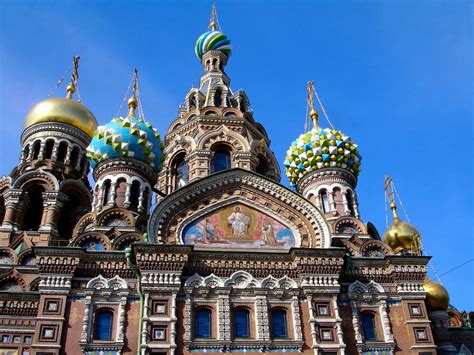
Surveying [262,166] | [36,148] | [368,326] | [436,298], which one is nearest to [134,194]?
[262,166]

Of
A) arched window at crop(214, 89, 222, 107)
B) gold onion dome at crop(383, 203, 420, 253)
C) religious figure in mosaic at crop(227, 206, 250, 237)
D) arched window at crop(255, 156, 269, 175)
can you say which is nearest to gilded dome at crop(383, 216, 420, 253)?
gold onion dome at crop(383, 203, 420, 253)

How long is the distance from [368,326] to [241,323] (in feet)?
7.46

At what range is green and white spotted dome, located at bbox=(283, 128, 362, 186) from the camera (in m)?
15.0

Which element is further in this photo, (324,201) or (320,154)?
(320,154)

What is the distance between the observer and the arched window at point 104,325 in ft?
32.8

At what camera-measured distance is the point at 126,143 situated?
1441 cm

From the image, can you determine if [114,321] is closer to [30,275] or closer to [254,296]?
[254,296]

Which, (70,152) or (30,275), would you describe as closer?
Result: (30,275)

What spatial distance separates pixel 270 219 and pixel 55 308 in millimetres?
4298

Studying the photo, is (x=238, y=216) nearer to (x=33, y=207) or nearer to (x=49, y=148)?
(x=33, y=207)

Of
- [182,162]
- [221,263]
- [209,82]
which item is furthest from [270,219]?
[209,82]

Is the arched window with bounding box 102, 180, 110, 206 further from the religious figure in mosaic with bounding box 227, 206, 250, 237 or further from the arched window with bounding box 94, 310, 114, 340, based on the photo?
the arched window with bounding box 94, 310, 114, 340

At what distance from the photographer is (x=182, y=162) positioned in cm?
1659

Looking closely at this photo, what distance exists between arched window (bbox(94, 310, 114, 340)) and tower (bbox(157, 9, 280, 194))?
5534 mm
